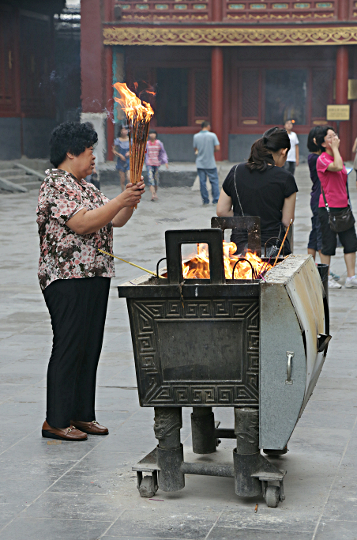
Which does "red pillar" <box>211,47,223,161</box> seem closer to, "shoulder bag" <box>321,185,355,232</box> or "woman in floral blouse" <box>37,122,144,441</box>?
"shoulder bag" <box>321,185,355,232</box>

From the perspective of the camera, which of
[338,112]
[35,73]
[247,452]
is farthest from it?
[35,73]

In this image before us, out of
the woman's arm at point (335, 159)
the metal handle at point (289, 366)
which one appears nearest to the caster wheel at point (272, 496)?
the metal handle at point (289, 366)

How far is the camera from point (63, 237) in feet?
14.3

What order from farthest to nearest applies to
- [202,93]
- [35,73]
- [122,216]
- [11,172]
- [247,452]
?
[35,73] → [202,93] → [11,172] → [122,216] → [247,452]

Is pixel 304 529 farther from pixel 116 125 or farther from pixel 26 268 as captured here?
pixel 116 125

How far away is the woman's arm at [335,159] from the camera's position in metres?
8.11

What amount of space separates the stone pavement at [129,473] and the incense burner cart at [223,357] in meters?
0.16

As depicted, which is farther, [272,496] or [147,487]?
[147,487]

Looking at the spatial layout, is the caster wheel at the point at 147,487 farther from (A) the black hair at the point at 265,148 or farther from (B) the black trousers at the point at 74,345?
(A) the black hair at the point at 265,148

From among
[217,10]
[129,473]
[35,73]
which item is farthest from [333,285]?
[35,73]

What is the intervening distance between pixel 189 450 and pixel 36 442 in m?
0.84

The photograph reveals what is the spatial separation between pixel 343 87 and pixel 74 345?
20.0m

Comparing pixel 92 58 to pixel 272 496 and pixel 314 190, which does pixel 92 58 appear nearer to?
pixel 314 190

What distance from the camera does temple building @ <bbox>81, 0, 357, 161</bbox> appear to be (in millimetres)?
22672
